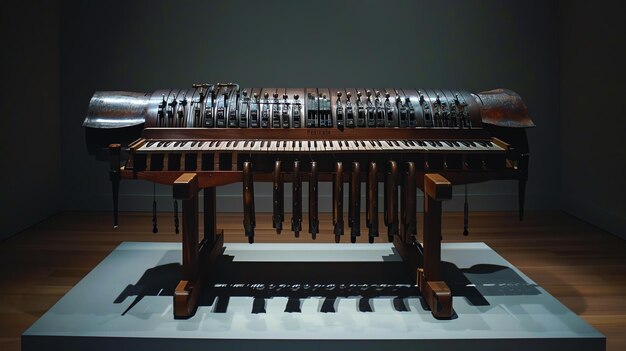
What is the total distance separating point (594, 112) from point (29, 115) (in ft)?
17.2

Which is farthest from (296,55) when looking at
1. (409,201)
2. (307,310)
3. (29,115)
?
(307,310)

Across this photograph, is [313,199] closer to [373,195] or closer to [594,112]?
[373,195]

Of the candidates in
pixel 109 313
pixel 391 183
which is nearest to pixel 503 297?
pixel 391 183

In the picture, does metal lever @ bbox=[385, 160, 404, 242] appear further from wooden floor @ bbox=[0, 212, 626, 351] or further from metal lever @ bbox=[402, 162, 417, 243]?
wooden floor @ bbox=[0, 212, 626, 351]

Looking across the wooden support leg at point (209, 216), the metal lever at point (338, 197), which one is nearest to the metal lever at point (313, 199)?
the metal lever at point (338, 197)

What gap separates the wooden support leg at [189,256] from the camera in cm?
356

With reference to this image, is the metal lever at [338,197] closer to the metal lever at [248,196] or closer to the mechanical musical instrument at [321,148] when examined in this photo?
the mechanical musical instrument at [321,148]

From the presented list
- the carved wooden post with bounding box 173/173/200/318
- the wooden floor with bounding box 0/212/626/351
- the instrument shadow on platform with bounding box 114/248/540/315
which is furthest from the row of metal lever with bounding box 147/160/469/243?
the wooden floor with bounding box 0/212/626/351

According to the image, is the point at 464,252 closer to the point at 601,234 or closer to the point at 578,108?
the point at 601,234

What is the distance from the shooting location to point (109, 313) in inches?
145

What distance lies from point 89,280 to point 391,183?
2.03m

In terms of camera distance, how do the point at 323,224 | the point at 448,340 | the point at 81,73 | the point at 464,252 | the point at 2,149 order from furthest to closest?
the point at 81,73 → the point at 323,224 → the point at 2,149 → the point at 464,252 → the point at 448,340

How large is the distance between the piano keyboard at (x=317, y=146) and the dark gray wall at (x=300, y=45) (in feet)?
9.97

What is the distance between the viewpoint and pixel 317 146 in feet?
12.6
